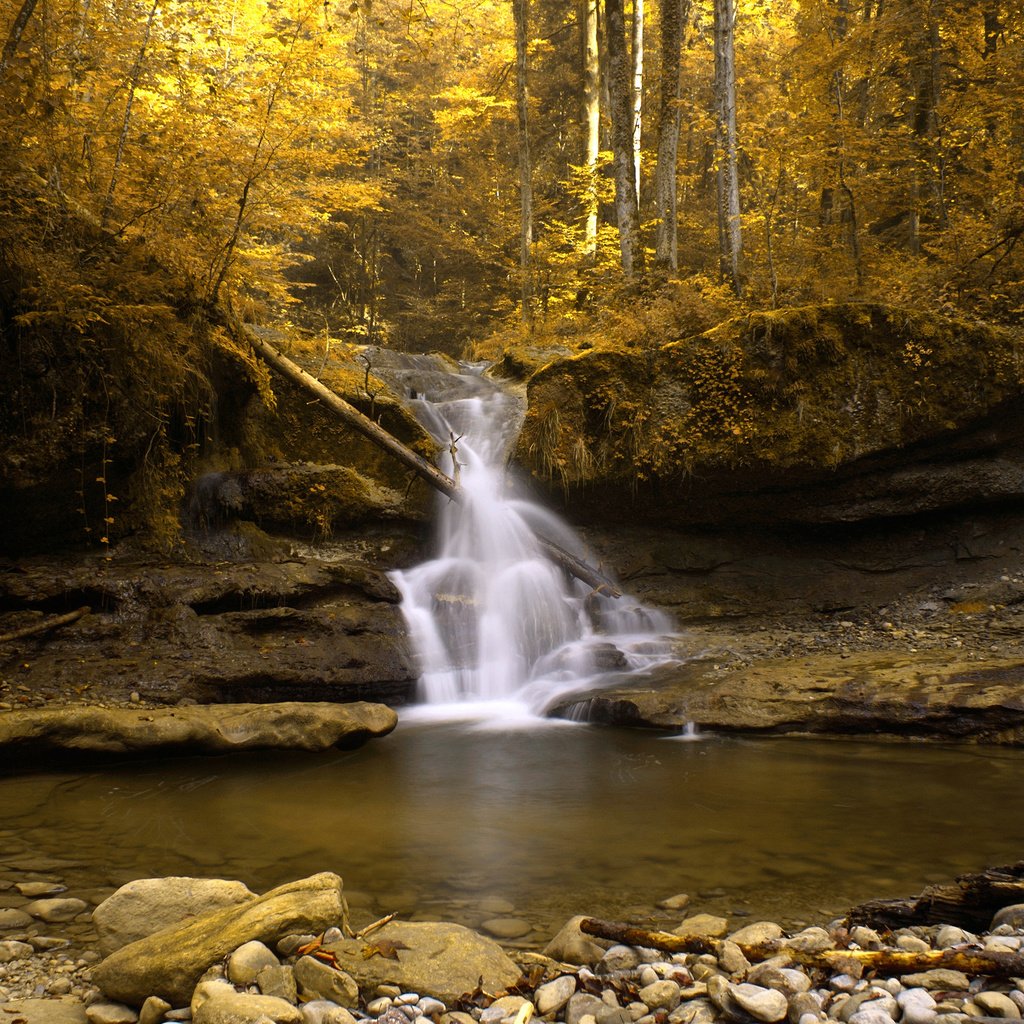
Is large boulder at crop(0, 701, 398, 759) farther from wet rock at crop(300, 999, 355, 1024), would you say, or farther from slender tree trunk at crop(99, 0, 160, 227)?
slender tree trunk at crop(99, 0, 160, 227)

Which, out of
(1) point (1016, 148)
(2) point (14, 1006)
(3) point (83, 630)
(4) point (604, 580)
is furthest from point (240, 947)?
(1) point (1016, 148)

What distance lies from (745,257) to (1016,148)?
491 centimetres

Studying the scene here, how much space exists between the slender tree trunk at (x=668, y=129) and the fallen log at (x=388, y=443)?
6.00 metres

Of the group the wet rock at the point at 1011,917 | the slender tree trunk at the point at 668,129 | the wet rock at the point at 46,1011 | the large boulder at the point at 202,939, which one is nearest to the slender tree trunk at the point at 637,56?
the slender tree trunk at the point at 668,129

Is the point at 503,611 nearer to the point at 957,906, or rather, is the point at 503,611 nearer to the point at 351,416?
the point at 351,416

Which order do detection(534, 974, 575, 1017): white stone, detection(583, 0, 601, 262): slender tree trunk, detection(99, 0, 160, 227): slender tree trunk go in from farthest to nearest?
detection(583, 0, 601, 262): slender tree trunk, detection(99, 0, 160, 227): slender tree trunk, detection(534, 974, 575, 1017): white stone

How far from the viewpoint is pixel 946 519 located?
10.3m

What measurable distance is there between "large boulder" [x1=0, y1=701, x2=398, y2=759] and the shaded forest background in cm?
288

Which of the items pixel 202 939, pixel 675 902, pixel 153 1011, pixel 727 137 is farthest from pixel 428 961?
pixel 727 137

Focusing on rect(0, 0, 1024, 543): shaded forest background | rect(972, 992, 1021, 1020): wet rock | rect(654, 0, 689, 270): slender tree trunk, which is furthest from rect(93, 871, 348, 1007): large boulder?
rect(654, 0, 689, 270): slender tree trunk

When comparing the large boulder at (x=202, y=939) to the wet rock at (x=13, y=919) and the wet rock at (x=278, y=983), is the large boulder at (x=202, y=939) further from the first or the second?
the wet rock at (x=13, y=919)

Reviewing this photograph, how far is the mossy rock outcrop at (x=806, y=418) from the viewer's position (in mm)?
9727

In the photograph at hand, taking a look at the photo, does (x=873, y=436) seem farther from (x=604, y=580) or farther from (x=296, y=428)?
(x=296, y=428)

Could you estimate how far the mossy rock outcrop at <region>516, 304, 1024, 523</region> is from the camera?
9.73m
